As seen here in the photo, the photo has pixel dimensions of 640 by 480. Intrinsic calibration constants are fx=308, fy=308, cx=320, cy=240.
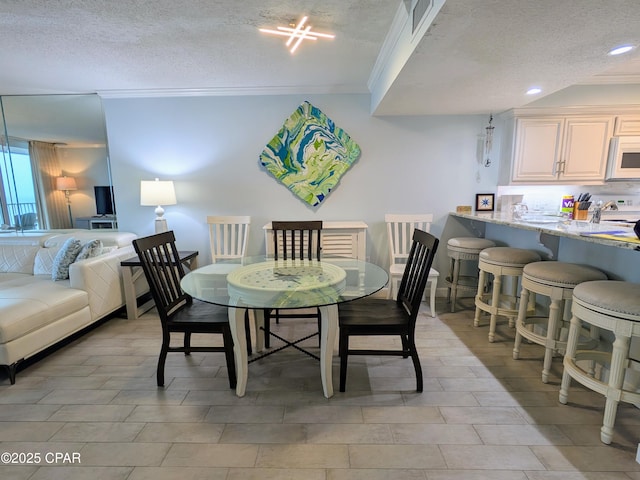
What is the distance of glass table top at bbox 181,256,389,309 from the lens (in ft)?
5.49

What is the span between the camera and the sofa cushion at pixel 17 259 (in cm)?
311

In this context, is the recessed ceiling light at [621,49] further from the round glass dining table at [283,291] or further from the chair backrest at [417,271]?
the round glass dining table at [283,291]

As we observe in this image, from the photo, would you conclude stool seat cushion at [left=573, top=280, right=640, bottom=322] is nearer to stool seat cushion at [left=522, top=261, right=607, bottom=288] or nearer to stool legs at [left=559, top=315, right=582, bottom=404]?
stool legs at [left=559, top=315, right=582, bottom=404]

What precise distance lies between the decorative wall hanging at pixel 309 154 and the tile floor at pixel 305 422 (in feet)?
6.31

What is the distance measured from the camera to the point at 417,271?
6.59 ft

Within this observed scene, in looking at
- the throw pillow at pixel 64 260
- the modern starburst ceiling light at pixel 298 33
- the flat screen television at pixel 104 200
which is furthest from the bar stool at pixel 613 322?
the flat screen television at pixel 104 200

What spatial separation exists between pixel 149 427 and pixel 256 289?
2.97 feet

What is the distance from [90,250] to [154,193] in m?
0.81

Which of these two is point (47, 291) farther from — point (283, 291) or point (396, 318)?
point (396, 318)

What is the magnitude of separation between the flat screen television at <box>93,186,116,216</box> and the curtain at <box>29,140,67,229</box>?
40 centimetres

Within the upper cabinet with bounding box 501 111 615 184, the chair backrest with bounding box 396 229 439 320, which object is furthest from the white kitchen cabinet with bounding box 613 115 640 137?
the chair backrest with bounding box 396 229 439 320

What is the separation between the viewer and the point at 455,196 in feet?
11.7

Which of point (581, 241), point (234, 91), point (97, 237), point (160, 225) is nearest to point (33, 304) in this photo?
point (97, 237)

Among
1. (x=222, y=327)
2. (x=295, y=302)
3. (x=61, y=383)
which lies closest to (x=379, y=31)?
(x=295, y=302)
